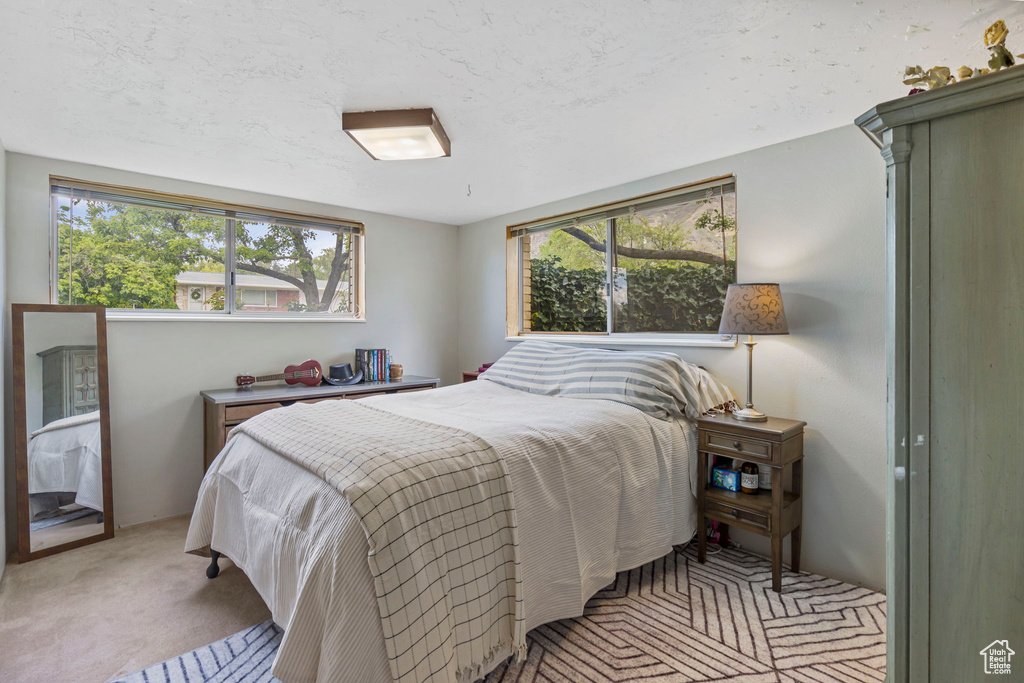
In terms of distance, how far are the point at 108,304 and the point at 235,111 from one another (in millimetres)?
1758

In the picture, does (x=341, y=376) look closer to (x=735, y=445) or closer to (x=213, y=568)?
(x=213, y=568)

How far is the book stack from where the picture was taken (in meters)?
3.77

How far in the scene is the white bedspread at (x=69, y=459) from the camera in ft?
8.36

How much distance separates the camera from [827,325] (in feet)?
7.50

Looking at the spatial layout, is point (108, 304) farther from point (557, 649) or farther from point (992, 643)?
point (992, 643)

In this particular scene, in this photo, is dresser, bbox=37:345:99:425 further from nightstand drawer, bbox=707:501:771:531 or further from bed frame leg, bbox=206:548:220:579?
nightstand drawer, bbox=707:501:771:531

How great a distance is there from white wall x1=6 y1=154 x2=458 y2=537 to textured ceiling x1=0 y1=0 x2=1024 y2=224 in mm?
381

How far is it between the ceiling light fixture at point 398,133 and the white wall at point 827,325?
164 centimetres

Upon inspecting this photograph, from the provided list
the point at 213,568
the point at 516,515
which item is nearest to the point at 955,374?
the point at 516,515

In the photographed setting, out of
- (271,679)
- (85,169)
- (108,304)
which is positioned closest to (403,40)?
(271,679)

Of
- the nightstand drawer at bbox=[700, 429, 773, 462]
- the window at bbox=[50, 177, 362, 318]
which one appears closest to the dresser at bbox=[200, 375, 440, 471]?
the window at bbox=[50, 177, 362, 318]

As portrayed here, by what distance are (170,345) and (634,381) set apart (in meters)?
2.97

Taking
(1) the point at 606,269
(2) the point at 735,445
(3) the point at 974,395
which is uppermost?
(1) the point at 606,269

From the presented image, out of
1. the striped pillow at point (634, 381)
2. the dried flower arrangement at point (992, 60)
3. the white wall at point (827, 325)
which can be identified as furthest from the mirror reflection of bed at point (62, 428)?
the dried flower arrangement at point (992, 60)
